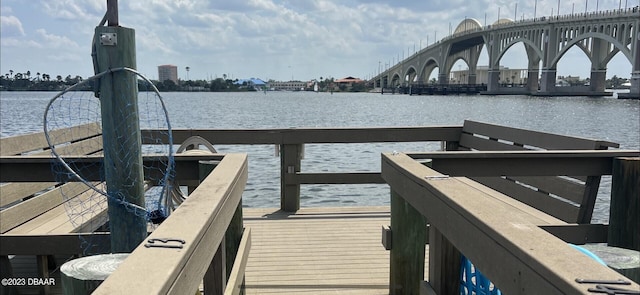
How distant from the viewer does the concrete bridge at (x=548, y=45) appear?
66.9m

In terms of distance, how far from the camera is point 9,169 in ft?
11.1

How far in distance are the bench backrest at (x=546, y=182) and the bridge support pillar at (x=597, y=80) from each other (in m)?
89.8

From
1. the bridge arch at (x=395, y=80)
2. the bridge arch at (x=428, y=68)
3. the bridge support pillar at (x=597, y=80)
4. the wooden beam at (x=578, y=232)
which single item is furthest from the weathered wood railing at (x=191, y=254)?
the bridge arch at (x=395, y=80)

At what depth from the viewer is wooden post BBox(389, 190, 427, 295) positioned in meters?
2.89

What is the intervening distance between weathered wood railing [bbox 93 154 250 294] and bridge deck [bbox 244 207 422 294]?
4.09 feet

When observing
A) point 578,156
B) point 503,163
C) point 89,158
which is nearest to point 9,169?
point 89,158

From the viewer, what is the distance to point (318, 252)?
4.53 metres

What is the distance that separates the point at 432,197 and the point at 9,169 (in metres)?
2.93

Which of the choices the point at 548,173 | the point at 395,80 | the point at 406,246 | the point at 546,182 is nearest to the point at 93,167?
the point at 406,246

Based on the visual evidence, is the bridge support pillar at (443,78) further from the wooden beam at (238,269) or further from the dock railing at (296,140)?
the wooden beam at (238,269)

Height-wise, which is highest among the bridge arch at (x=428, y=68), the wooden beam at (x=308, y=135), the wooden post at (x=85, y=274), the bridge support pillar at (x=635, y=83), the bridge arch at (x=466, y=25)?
the bridge arch at (x=466, y=25)

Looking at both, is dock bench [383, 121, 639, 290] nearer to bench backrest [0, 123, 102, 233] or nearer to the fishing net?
the fishing net

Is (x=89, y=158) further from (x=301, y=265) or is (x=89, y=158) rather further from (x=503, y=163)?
(x=503, y=163)

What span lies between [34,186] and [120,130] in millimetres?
2605
